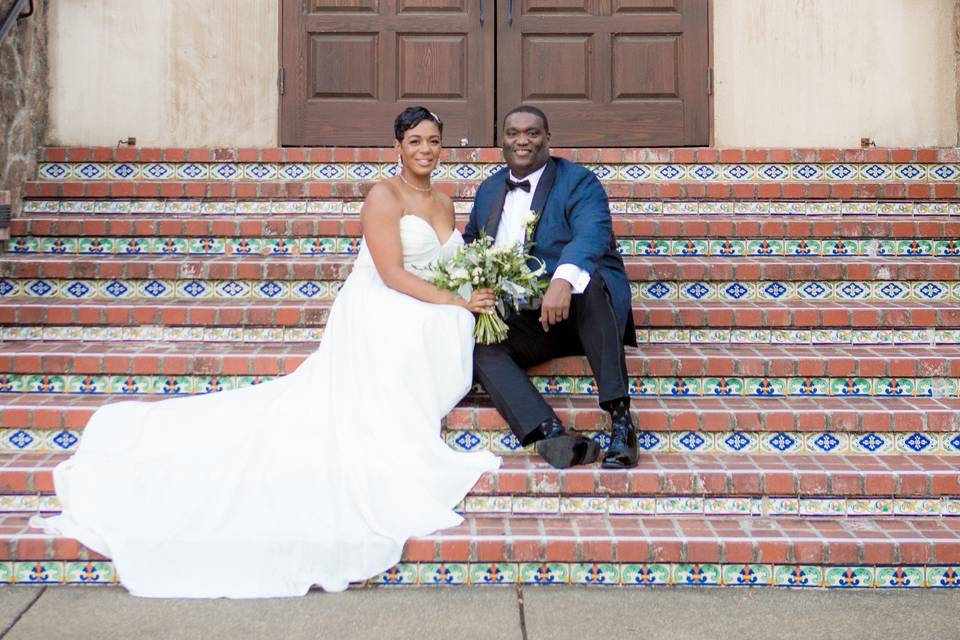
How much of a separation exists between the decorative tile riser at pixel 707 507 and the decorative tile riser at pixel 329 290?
5.02 feet

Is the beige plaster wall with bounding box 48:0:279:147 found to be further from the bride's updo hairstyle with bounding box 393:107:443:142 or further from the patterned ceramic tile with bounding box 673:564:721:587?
the patterned ceramic tile with bounding box 673:564:721:587

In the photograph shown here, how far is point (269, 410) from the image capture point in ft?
13.2

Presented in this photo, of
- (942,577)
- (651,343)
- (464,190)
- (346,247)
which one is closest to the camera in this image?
(942,577)

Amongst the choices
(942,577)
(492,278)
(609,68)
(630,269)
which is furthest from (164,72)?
(942,577)

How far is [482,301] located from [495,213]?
2.08ft

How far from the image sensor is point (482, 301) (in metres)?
4.13

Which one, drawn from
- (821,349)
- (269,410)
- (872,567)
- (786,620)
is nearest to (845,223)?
(821,349)

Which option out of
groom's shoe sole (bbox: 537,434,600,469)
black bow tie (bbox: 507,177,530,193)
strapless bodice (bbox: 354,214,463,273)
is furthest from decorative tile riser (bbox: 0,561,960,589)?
black bow tie (bbox: 507,177,530,193)

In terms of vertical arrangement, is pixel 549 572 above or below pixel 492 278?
below

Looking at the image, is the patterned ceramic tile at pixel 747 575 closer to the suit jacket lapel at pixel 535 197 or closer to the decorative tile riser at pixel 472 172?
the suit jacket lapel at pixel 535 197

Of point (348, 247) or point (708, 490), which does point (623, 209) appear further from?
point (708, 490)

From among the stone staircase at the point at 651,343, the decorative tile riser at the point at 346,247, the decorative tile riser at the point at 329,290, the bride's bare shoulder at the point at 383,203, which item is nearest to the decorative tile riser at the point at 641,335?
the stone staircase at the point at 651,343

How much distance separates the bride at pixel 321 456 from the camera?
3.48 meters

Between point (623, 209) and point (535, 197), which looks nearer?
point (535, 197)
